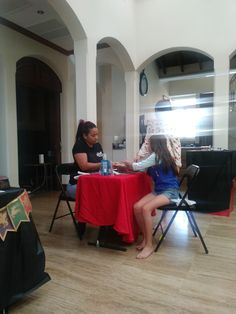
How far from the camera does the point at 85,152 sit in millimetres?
2865

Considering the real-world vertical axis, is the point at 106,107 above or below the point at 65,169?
above

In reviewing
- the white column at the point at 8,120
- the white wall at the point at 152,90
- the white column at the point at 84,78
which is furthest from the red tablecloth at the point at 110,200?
the white wall at the point at 152,90

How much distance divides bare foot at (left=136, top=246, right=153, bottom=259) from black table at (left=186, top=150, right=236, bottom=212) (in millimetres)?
1704

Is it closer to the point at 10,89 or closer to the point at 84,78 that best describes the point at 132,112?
the point at 84,78

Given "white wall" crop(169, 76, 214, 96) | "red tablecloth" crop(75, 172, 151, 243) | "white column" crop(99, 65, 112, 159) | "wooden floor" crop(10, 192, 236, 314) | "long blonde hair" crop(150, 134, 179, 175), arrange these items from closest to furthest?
"wooden floor" crop(10, 192, 236, 314)
"red tablecloth" crop(75, 172, 151, 243)
"long blonde hair" crop(150, 134, 179, 175)
"white column" crop(99, 65, 112, 159)
"white wall" crop(169, 76, 214, 96)

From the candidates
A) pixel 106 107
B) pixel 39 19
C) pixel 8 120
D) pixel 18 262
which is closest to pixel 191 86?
pixel 106 107

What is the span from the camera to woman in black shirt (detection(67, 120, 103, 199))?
281 centimetres

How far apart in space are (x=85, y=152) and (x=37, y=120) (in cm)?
294

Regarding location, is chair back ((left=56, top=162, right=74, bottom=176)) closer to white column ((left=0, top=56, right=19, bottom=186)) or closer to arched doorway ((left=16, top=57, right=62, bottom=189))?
white column ((left=0, top=56, right=19, bottom=186))

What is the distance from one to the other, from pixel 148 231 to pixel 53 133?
369cm

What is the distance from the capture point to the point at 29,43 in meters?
4.54

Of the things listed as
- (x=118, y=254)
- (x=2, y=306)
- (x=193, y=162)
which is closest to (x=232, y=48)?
(x=193, y=162)

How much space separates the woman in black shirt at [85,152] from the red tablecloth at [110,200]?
304mm

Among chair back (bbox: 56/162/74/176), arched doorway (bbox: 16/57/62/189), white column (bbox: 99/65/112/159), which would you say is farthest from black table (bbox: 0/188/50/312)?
white column (bbox: 99/65/112/159)
